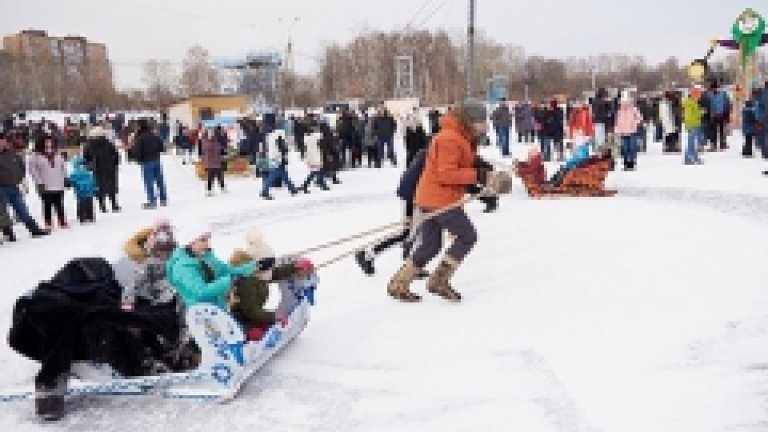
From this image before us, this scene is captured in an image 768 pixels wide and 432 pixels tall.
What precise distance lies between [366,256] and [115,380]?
3.15 metres

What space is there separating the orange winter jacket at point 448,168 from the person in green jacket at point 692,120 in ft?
28.8

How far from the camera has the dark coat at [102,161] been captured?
1177 centimetres

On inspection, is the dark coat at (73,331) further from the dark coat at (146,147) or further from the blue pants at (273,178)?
the blue pants at (273,178)

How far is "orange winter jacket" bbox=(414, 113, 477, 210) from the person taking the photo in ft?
17.4

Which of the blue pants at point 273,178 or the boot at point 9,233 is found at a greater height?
the blue pants at point 273,178

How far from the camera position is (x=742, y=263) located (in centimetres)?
616

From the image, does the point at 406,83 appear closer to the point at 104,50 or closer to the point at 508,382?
the point at 508,382

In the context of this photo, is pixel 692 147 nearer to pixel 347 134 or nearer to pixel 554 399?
pixel 347 134

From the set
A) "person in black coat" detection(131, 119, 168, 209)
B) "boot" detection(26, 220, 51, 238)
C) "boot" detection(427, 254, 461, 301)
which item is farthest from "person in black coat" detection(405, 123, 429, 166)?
"boot" detection(427, 254, 461, 301)

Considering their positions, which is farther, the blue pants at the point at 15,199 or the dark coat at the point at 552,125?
the dark coat at the point at 552,125

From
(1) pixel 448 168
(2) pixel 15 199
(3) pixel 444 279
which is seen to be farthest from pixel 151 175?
(1) pixel 448 168

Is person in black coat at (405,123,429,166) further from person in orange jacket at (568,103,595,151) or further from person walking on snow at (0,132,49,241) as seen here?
person walking on snow at (0,132,49,241)

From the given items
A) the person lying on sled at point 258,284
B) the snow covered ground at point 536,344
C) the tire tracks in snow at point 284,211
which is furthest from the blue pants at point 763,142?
the person lying on sled at point 258,284

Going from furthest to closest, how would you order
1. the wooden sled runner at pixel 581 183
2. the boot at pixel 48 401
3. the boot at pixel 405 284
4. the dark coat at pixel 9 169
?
the wooden sled runner at pixel 581 183 → the dark coat at pixel 9 169 → the boot at pixel 405 284 → the boot at pixel 48 401
